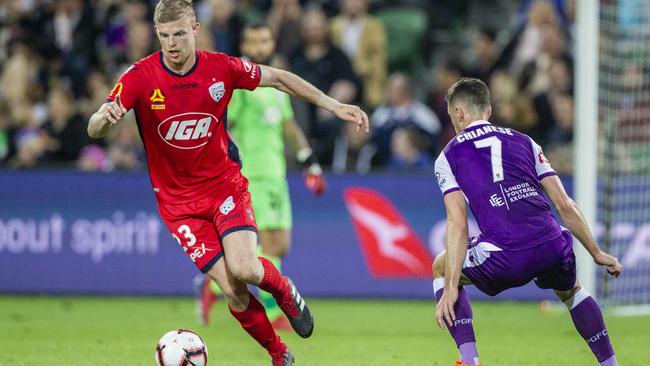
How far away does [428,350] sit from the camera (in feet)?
29.2

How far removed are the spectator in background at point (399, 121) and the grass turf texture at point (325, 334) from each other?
2241 mm

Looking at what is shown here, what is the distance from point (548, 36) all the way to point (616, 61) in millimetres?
2120

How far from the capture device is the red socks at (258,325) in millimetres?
7047

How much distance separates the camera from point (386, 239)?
12.8m

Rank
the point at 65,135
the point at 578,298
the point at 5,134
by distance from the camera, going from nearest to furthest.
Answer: the point at 578,298
the point at 65,135
the point at 5,134

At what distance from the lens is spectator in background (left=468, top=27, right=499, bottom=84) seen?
48.4 feet

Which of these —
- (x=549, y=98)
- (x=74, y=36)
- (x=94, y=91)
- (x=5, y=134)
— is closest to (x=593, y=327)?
(x=549, y=98)

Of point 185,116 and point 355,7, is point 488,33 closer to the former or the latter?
point 355,7

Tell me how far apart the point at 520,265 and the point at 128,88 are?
2.63 meters

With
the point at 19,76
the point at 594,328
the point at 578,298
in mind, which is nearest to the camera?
the point at 594,328

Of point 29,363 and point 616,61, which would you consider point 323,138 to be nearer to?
point 616,61

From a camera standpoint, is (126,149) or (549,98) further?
(126,149)

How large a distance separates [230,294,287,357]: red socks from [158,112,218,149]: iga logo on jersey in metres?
1.08

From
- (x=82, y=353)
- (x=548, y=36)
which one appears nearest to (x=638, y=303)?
(x=548, y=36)
